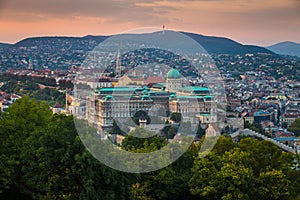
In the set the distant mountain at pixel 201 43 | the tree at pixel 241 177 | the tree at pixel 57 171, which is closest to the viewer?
the tree at pixel 57 171

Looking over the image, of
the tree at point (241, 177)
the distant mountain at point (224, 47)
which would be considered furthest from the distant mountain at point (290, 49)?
the tree at point (241, 177)

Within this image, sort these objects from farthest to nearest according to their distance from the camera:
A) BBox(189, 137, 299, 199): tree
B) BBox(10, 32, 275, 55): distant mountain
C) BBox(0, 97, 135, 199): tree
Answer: BBox(10, 32, 275, 55): distant mountain
BBox(189, 137, 299, 199): tree
BBox(0, 97, 135, 199): tree

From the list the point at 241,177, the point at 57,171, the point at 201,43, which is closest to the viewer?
the point at 57,171

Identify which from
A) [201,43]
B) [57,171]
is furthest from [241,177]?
[201,43]

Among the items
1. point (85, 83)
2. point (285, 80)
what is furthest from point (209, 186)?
point (285, 80)

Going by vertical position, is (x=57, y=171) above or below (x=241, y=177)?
above

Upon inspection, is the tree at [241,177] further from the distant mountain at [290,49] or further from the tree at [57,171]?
the distant mountain at [290,49]

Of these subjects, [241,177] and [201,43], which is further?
[201,43]

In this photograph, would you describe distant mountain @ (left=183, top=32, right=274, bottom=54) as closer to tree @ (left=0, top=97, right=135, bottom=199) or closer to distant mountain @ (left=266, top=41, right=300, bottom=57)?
distant mountain @ (left=266, top=41, right=300, bottom=57)

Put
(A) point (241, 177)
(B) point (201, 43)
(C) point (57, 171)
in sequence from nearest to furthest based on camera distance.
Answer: (C) point (57, 171) < (A) point (241, 177) < (B) point (201, 43)

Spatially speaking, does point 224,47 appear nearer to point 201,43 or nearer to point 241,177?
point 201,43

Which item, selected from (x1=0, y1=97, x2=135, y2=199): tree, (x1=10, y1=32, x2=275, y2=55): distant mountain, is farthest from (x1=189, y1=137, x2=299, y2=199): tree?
(x1=10, y1=32, x2=275, y2=55): distant mountain
